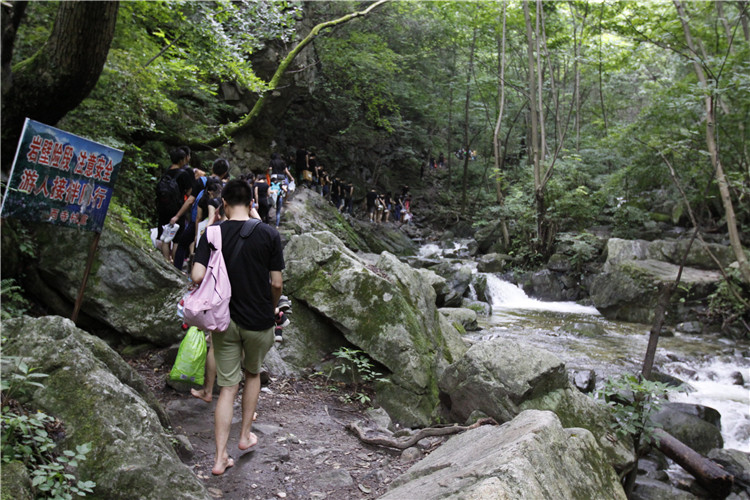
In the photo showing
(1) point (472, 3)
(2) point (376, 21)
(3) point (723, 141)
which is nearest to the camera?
(3) point (723, 141)

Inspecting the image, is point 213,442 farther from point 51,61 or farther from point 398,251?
point 398,251

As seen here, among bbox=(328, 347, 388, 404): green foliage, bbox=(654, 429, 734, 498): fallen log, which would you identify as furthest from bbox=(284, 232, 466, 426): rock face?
bbox=(654, 429, 734, 498): fallen log

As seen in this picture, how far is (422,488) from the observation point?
2.47 metres

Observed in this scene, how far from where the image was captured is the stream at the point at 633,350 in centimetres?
768

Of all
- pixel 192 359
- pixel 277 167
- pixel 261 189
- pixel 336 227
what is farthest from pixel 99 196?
pixel 336 227

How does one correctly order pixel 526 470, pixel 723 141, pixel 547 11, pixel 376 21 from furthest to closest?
pixel 376 21 → pixel 547 11 → pixel 723 141 → pixel 526 470

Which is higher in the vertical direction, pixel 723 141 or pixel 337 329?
pixel 723 141

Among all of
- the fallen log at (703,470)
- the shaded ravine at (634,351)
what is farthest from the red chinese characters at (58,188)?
the fallen log at (703,470)

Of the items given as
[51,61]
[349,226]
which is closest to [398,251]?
[349,226]

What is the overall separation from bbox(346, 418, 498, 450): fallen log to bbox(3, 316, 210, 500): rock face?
2054mm

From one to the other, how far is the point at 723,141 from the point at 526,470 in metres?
15.1

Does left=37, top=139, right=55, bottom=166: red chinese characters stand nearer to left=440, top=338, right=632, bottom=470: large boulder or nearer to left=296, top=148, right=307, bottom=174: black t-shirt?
left=440, top=338, right=632, bottom=470: large boulder

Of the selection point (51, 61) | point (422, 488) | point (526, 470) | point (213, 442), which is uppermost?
point (51, 61)

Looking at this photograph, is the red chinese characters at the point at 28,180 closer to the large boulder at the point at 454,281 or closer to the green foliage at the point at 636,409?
the green foliage at the point at 636,409
